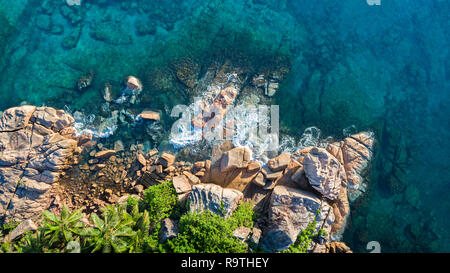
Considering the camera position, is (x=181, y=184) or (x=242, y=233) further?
(x=181, y=184)

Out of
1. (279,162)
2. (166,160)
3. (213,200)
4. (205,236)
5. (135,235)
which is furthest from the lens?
(166,160)

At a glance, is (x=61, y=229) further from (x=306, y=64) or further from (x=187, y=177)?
(x=306, y=64)

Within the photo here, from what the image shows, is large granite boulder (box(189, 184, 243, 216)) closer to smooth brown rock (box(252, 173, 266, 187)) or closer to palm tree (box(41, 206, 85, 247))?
smooth brown rock (box(252, 173, 266, 187))

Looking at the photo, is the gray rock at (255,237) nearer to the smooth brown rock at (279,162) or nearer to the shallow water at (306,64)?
the smooth brown rock at (279,162)

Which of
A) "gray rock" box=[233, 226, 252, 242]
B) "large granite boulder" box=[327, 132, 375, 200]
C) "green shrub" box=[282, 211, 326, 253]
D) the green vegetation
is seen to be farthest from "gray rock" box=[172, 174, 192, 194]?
"large granite boulder" box=[327, 132, 375, 200]

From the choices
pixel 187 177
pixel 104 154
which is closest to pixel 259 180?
pixel 187 177
